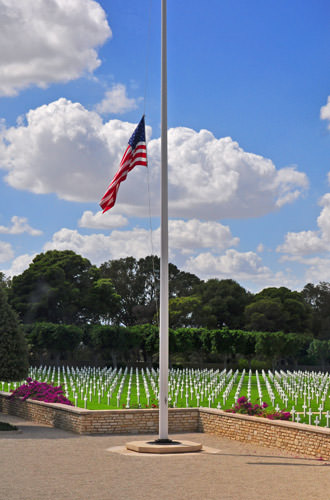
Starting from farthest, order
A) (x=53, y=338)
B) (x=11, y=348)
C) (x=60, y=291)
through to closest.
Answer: (x=60, y=291)
(x=53, y=338)
(x=11, y=348)

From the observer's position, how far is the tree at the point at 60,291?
2805 inches

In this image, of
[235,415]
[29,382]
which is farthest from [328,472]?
[29,382]

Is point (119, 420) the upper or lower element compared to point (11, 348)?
lower

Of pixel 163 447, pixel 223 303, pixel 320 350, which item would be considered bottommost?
pixel 163 447

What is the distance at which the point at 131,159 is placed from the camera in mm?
15586

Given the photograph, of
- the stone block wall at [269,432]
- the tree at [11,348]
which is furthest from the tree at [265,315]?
the stone block wall at [269,432]

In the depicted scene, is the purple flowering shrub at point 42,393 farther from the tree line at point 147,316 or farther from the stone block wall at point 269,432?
the tree line at point 147,316

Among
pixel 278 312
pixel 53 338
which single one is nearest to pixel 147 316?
pixel 278 312

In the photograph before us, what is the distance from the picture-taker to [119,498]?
30.1 ft

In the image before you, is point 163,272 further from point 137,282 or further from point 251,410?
point 137,282

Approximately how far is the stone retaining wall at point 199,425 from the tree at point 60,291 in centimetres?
5104

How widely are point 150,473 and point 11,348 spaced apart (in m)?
10.6

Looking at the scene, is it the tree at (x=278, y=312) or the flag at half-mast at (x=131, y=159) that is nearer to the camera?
the flag at half-mast at (x=131, y=159)

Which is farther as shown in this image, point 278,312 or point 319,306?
point 319,306
